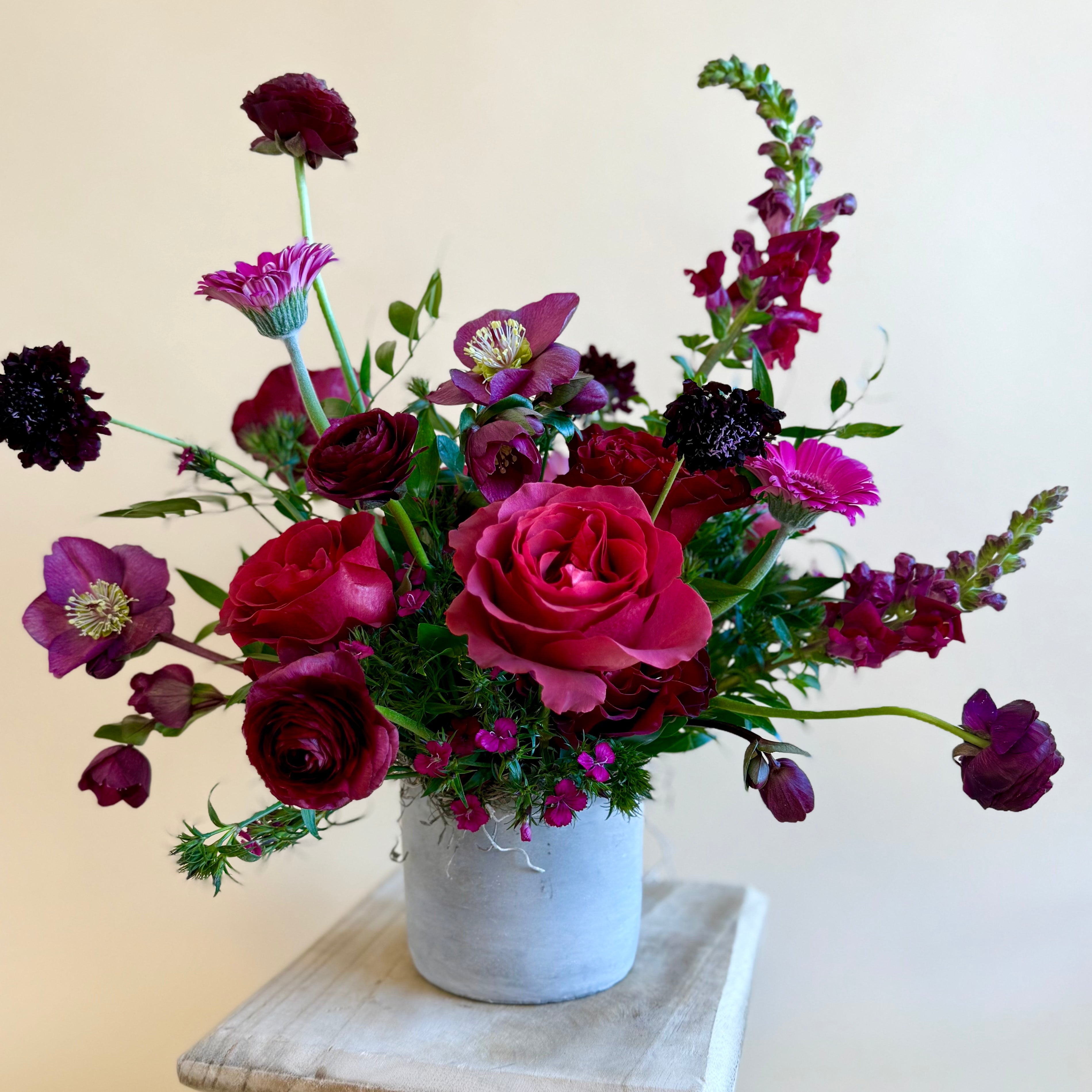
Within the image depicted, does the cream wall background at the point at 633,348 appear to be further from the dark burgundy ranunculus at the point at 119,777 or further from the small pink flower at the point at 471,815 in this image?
the small pink flower at the point at 471,815

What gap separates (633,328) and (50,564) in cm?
80

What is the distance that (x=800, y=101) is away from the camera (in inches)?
48.4

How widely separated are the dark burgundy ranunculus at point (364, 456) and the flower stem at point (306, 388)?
0.28 ft

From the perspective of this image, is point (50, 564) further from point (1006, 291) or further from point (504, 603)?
point (1006, 291)

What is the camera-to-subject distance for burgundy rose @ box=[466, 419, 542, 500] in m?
0.60

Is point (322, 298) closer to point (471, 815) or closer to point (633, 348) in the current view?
point (471, 815)

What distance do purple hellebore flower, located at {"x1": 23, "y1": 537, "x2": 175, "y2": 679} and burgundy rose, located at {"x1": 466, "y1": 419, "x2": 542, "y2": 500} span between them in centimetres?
22

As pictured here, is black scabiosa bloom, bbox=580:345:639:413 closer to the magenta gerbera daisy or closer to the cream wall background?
the magenta gerbera daisy

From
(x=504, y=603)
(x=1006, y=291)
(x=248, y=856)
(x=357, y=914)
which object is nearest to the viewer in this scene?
(x=504, y=603)

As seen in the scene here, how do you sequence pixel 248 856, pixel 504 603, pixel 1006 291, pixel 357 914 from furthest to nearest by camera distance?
pixel 1006 291, pixel 357 914, pixel 248 856, pixel 504 603

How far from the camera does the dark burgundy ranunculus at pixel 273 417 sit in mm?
790

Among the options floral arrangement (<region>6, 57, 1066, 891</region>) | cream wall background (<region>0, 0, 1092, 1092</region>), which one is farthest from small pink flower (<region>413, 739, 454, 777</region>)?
cream wall background (<region>0, 0, 1092, 1092</region>)

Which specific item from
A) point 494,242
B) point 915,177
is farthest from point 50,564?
point 915,177

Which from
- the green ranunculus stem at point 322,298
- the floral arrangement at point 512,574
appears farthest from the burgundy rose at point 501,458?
the green ranunculus stem at point 322,298
